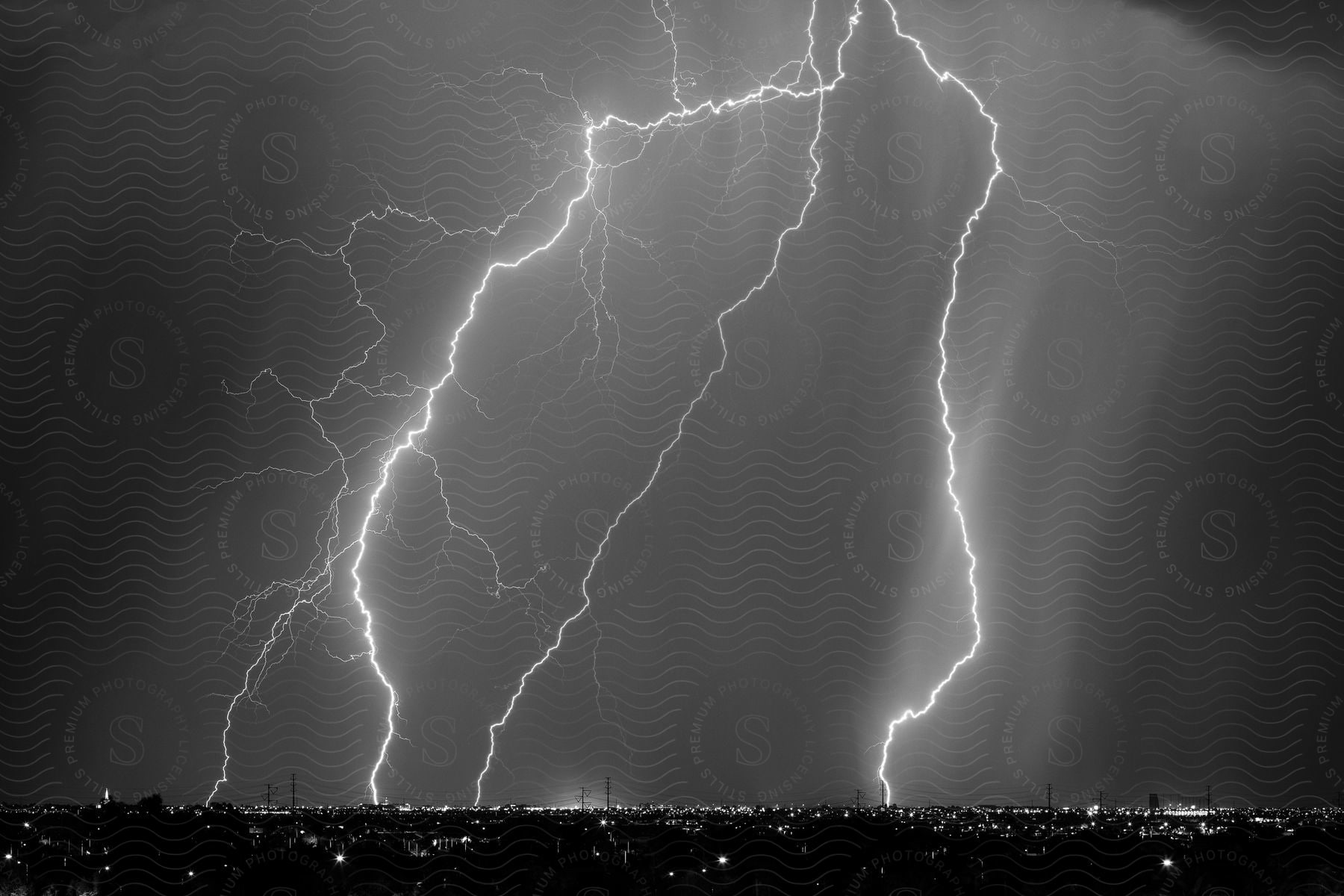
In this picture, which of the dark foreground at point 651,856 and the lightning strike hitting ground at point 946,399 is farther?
the lightning strike hitting ground at point 946,399

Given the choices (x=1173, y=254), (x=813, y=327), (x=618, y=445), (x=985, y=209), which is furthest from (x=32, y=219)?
(x=1173, y=254)

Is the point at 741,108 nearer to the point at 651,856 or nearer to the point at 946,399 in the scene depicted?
the point at 946,399

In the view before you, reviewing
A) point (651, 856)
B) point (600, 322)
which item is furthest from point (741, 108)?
point (651, 856)

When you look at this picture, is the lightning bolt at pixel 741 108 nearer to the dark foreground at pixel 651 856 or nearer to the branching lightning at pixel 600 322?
the branching lightning at pixel 600 322

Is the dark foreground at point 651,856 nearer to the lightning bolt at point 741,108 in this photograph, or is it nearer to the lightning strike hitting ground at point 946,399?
the lightning strike hitting ground at point 946,399

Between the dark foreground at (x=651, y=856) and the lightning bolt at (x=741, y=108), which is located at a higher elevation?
the lightning bolt at (x=741, y=108)

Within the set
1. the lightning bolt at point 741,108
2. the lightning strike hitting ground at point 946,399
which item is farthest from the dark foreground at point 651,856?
the lightning bolt at point 741,108

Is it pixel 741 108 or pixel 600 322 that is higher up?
pixel 741 108
